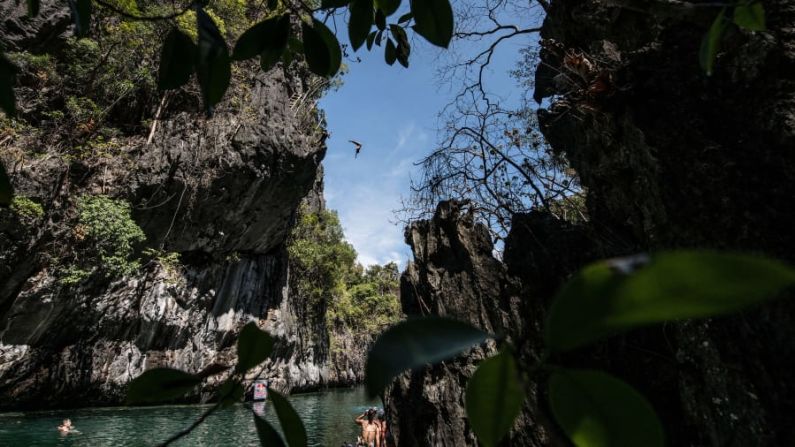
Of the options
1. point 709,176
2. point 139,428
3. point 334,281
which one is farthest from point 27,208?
point 334,281

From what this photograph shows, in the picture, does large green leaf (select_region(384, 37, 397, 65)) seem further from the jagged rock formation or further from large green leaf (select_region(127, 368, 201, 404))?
large green leaf (select_region(127, 368, 201, 404))

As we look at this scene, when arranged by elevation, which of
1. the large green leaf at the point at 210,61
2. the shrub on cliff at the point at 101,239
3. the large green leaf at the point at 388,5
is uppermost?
the shrub on cliff at the point at 101,239

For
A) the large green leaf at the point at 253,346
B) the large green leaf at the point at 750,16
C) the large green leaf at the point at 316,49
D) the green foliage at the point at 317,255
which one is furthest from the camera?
the green foliage at the point at 317,255

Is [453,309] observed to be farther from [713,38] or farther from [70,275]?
[70,275]

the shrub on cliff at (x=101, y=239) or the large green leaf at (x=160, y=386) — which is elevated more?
the shrub on cliff at (x=101, y=239)

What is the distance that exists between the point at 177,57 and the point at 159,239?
11655 millimetres

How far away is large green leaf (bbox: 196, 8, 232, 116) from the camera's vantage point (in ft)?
1.16

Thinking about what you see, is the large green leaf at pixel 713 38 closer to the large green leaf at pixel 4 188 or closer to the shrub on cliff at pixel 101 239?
the large green leaf at pixel 4 188

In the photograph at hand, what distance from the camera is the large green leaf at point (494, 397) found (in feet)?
0.71

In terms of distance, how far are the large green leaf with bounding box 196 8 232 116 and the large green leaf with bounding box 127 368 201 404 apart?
0.25 metres

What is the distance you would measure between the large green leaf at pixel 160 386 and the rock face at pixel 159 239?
757cm

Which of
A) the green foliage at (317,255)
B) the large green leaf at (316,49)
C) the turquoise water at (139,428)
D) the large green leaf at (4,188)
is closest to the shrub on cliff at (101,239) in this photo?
the turquoise water at (139,428)

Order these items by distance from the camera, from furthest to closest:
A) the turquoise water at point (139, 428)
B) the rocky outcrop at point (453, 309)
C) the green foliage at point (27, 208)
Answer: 1. the turquoise water at point (139, 428)
2. the green foliage at point (27, 208)
3. the rocky outcrop at point (453, 309)

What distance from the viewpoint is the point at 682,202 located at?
114 centimetres
